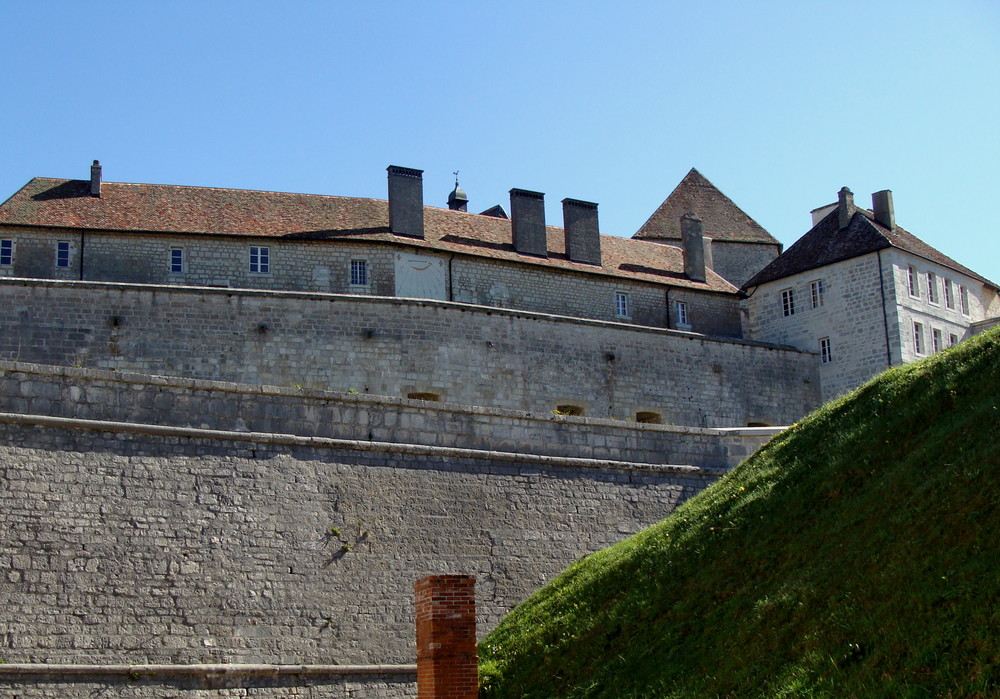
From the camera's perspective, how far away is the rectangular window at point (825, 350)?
1421 inches

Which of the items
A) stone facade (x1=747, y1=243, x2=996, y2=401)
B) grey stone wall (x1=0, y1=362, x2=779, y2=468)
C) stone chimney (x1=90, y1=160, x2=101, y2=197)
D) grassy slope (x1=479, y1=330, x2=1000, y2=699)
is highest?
stone chimney (x1=90, y1=160, x2=101, y2=197)

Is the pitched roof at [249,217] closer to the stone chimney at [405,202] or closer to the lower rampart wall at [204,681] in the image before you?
the stone chimney at [405,202]

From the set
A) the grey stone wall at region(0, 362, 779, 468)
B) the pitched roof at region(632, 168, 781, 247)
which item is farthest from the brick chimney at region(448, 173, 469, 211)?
the grey stone wall at region(0, 362, 779, 468)

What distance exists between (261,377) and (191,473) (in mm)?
11979

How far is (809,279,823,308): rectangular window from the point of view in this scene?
36562mm

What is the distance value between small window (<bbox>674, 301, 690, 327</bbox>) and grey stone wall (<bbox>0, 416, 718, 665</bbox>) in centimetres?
1797

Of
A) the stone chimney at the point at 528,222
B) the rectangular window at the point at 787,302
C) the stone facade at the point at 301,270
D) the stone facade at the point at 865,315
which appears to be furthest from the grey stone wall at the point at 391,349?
the stone chimney at the point at 528,222

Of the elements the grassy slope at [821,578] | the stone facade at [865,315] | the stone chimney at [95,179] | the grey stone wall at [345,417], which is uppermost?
the stone chimney at [95,179]

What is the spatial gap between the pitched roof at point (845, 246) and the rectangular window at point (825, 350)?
2199 millimetres

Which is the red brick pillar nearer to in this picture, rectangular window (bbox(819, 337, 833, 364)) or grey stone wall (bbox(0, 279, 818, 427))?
grey stone wall (bbox(0, 279, 818, 427))

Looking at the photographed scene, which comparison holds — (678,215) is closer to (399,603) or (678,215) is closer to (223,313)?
(223,313)

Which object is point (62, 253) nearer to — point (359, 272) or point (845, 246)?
point (359, 272)

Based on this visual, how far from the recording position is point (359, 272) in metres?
32.0

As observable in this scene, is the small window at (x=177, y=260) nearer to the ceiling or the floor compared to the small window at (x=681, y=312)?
nearer to the ceiling
